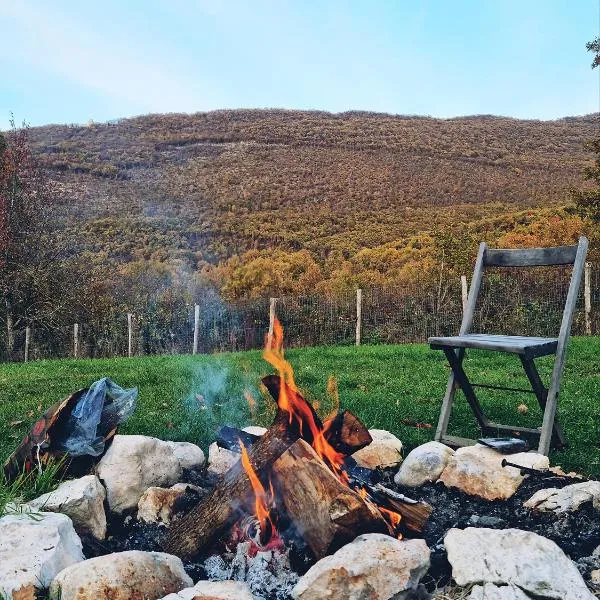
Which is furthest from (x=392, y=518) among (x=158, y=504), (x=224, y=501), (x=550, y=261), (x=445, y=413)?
(x=550, y=261)

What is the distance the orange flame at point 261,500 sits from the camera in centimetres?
278

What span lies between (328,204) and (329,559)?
32.5 meters

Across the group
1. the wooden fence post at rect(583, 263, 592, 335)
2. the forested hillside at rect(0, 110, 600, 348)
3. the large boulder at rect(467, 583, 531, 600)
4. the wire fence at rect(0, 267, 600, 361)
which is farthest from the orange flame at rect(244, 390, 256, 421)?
the wooden fence post at rect(583, 263, 592, 335)

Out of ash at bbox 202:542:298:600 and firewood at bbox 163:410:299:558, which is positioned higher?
firewood at bbox 163:410:299:558

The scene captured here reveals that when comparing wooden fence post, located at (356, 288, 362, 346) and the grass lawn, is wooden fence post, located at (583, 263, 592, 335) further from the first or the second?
wooden fence post, located at (356, 288, 362, 346)

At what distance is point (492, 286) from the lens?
13547 millimetres

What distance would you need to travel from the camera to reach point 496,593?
219cm

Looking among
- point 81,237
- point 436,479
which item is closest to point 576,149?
point 81,237

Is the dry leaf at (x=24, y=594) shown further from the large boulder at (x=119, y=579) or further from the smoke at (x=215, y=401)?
the smoke at (x=215, y=401)

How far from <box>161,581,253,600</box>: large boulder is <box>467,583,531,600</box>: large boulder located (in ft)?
2.56

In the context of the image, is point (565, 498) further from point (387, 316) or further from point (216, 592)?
point (387, 316)

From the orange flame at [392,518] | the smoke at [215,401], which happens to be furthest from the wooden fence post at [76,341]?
the orange flame at [392,518]

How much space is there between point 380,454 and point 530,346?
42.0 inches

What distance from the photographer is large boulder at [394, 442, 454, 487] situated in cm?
345
